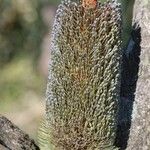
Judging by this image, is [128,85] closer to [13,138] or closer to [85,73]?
[85,73]

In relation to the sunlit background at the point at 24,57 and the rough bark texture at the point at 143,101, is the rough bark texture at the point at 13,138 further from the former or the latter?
the sunlit background at the point at 24,57

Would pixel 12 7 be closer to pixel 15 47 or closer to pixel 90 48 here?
pixel 15 47

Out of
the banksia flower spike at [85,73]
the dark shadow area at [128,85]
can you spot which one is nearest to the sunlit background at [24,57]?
the dark shadow area at [128,85]

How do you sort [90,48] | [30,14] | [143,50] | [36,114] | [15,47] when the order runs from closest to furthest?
[90,48] < [143,50] < [30,14] < [15,47] < [36,114]

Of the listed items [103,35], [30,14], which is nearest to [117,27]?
[103,35]

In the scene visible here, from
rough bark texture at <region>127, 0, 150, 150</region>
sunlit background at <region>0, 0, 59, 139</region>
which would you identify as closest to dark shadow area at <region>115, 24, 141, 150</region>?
rough bark texture at <region>127, 0, 150, 150</region>

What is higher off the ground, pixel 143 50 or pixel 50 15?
pixel 50 15

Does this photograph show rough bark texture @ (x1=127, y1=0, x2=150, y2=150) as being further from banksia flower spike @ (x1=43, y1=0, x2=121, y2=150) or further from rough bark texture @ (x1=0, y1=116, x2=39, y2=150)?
rough bark texture @ (x1=0, y1=116, x2=39, y2=150)
